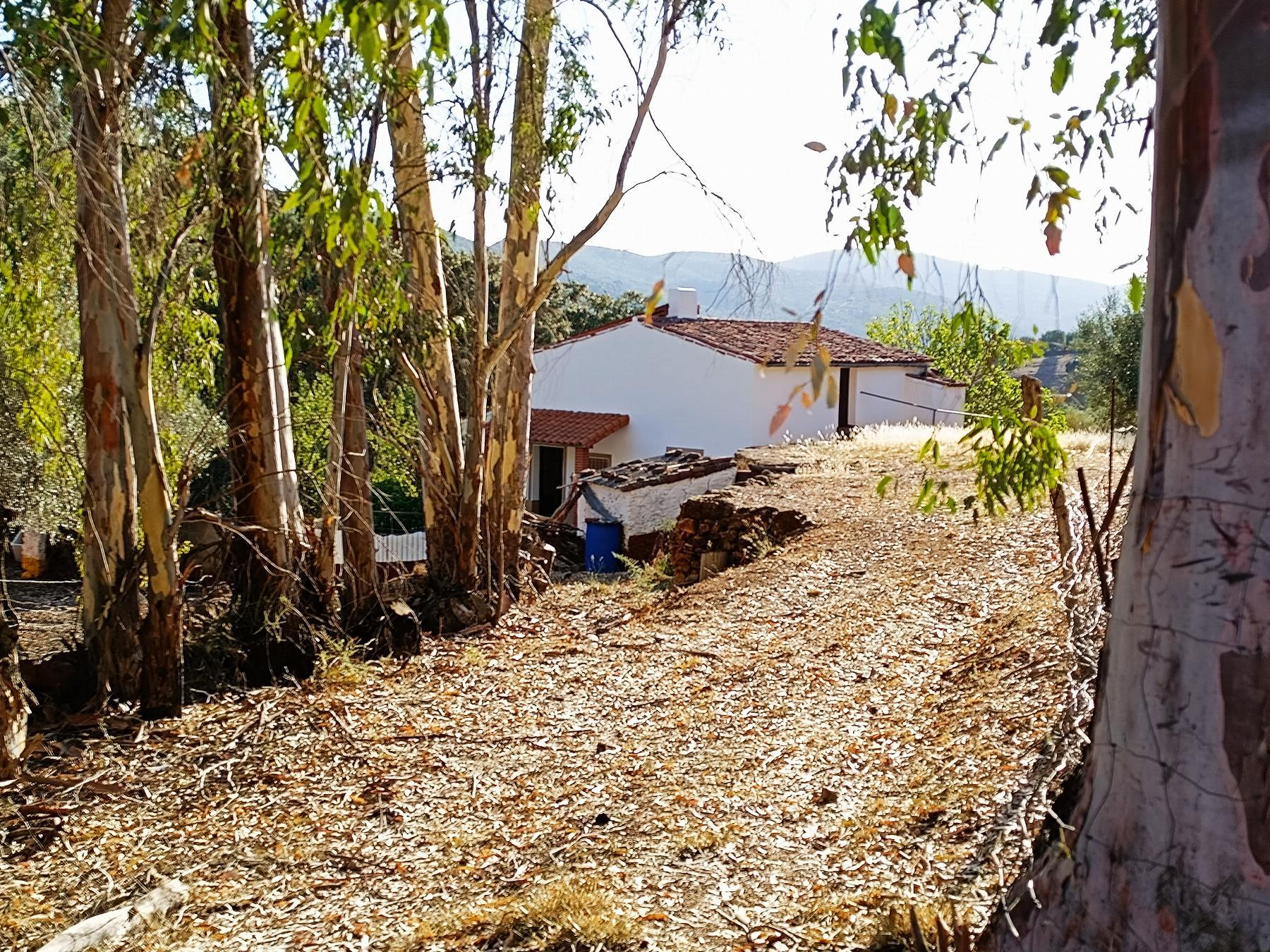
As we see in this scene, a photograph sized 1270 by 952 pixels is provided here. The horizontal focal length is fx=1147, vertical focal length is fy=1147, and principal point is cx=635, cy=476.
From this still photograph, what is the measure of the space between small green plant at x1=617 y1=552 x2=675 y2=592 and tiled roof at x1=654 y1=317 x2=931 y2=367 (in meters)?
12.0

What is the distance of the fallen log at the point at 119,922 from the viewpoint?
3992 mm

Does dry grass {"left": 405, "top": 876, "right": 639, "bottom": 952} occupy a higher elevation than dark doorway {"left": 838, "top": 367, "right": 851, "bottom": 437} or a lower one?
lower

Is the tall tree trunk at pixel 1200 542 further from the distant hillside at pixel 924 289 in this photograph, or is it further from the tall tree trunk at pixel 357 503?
the tall tree trunk at pixel 357 503

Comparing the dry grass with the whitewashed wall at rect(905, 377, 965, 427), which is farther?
the whitewashed wall at rect(905, 377, 965, 427)

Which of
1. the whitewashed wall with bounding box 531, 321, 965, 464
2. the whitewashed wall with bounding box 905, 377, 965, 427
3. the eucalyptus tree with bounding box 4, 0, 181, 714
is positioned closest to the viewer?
the eucalyptus tree with bounding box 4, 0, 181, 714

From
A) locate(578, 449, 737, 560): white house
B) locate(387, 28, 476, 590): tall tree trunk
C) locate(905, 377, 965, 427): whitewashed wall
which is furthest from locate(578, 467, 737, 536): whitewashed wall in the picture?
locate(905, 377, 965, 427): whitewashed wall

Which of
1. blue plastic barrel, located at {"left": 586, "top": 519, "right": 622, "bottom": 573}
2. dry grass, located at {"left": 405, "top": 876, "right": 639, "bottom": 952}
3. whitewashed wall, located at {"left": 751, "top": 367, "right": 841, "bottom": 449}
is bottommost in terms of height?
blue plastic barrel, located at {"left": 586, "top": 519, "right": 622, "bottom": 573}

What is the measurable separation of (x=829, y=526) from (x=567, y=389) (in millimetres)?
19183


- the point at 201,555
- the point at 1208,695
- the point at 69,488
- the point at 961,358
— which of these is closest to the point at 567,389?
the point at 961,358

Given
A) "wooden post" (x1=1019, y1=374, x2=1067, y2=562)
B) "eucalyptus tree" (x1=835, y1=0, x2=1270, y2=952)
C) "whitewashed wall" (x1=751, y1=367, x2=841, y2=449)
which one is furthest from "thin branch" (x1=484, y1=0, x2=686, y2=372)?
"whitewashed wall" (x1=751, y1=367, x2=841, y2=449)

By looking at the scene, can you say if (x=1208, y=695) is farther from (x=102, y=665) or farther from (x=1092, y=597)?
(x=102, y=665)

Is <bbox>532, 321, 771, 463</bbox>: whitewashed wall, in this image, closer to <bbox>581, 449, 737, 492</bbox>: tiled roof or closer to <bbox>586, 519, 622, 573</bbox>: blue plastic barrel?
<bbox>581, 449, 737, 492</bbox>: tiled roof

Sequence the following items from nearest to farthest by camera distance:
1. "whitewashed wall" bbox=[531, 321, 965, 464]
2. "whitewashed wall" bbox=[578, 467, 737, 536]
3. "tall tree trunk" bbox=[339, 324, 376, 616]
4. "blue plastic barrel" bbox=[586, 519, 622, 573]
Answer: "tall tree trunk" bbox=[339, 324, 376, 616] < "blue plastic barrel" bbox=[586, 519, 622, 573] < "whitewashed wall" bbox=[578, 467, 737, 536] < "whitewashed wall" bbox=[531, 321, 965, 464]

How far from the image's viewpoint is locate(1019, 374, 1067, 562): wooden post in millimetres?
5219
